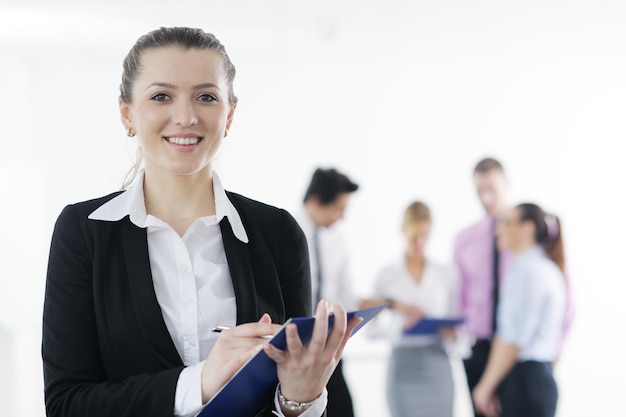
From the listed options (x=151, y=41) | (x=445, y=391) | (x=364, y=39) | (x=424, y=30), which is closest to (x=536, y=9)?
(x=424, y=30)

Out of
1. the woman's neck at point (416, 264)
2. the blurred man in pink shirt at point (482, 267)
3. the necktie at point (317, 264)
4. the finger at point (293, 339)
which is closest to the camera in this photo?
the finger at point (293, 339)

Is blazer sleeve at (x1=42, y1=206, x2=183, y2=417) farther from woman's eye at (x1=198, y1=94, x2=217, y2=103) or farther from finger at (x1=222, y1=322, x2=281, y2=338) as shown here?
woman's eye at (x1=198, y1=94, x2=217, y2=103)

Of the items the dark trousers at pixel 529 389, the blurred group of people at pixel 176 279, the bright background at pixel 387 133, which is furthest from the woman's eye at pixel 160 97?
the bright background at pixel 387 133

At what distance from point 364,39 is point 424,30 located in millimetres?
460

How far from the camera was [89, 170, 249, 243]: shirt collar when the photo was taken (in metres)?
1.06

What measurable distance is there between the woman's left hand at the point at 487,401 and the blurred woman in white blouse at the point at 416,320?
0.85 ft

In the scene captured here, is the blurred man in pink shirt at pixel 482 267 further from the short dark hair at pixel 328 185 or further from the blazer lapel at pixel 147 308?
the blazer lapel at pixel 147 308

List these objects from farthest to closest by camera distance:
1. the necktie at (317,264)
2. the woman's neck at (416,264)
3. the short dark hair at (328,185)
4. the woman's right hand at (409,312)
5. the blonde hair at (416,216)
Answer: the blonde hair at (416,216)
the woman's neck at (416,264)
the woman's right hand at (409,312)
the short dark hair at (328,185)
the necktie at (317,264)

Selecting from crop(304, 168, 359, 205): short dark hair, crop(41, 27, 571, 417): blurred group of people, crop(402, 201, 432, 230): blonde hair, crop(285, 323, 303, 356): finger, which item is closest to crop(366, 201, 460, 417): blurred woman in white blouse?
crop(402, 201, 432, 230): blonde hair

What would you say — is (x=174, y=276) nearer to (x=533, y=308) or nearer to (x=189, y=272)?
(x=189, y=272)

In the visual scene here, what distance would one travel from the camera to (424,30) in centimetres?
521

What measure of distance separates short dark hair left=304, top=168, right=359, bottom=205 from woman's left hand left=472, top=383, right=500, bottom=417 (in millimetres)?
1181

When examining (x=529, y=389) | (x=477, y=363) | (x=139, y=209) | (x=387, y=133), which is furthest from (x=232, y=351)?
(x=387, y=133)

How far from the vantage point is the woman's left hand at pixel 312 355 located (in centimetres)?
89
